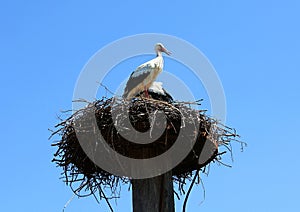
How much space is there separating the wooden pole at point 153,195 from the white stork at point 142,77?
234cm

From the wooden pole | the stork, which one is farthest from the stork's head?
the wooden pole

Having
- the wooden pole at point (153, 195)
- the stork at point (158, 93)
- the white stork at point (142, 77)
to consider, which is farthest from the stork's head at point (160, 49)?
the wooden pole at point (153, 195)

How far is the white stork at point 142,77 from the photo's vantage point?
7.77 m

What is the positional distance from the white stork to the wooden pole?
7.67 ft

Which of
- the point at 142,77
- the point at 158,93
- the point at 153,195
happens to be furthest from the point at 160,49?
the point at 153,195

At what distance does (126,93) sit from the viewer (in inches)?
Answer: 304

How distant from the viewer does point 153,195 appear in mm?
5211

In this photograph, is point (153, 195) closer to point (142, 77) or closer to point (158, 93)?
point (158, 93)

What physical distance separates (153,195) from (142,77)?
116 inches

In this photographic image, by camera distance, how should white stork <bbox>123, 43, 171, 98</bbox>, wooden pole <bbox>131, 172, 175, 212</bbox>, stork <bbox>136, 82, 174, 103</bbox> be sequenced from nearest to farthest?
wooden pole <bbox>131, 172, 175, 212</bbox>
stork <bbox>136, 82, 174, 103</bbox>
white stork <bbox>123, 43, 171, 98</bbox>

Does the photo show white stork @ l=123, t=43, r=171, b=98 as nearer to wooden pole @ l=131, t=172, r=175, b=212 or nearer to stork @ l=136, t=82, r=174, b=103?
stork @ l=136, t=82, r=174, b=103

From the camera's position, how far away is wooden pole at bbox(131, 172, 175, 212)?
516cm

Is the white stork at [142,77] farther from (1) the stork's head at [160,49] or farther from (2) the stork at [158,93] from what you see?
(1) the stork's head at [160,49]

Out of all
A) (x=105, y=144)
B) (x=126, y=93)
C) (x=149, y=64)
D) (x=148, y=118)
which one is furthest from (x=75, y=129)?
(x=149, y=64)
